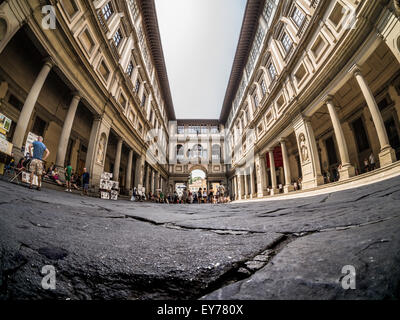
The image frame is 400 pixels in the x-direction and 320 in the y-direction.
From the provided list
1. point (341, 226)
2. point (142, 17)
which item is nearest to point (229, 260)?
point (341, 226)

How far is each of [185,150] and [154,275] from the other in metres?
33.2

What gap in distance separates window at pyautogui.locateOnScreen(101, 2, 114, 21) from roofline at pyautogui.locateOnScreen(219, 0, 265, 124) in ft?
41.3

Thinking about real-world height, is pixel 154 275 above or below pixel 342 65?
below

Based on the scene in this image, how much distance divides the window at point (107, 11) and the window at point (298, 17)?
42.4 ft

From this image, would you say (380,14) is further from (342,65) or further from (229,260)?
(229,260)

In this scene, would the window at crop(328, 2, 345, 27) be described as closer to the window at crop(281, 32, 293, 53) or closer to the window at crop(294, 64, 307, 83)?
the window at crop(294, 64, 307, 83)

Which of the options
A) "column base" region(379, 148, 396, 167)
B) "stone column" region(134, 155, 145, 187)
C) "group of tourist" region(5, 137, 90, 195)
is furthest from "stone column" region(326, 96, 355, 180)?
"stone column" region(134, 155, 145, 187)

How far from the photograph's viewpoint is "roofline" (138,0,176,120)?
17025mm

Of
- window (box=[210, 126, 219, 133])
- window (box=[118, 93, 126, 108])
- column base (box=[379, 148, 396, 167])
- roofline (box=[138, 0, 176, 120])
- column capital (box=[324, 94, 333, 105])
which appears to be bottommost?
column base (box=[379, 148, 396, 167])

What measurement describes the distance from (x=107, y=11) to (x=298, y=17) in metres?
13.2

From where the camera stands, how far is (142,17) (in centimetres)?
1727

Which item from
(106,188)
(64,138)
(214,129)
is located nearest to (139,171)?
(106,188)

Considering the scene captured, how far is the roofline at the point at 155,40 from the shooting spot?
1702cm

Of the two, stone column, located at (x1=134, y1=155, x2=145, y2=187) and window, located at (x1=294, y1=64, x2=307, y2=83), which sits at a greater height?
window, located at (x1=294, y1=64, x2=307, y2=83)
